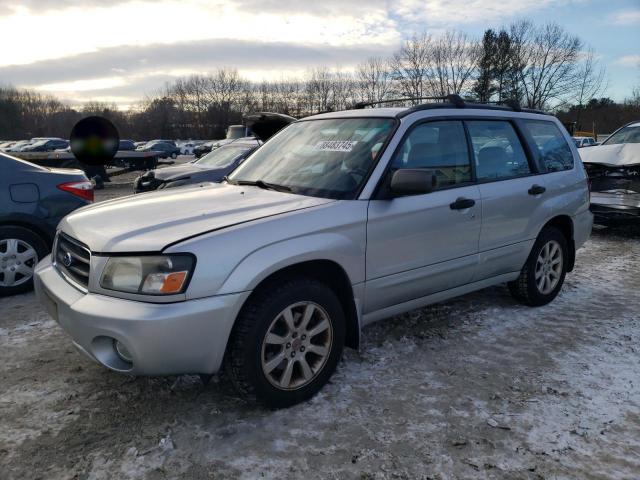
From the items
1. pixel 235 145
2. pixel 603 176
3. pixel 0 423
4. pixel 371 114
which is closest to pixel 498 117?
pixel 371 114

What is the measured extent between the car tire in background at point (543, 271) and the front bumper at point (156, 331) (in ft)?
9.58

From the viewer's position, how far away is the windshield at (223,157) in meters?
9.26

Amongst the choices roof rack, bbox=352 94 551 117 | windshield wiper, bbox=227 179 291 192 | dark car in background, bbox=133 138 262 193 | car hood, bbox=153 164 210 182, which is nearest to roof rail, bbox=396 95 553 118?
roof rack, bbox=352 94 551 117

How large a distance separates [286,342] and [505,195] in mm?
2226

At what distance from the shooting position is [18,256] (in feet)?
15.7

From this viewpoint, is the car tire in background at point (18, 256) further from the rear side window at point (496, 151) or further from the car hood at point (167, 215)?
the rear side window at point (496, 151)

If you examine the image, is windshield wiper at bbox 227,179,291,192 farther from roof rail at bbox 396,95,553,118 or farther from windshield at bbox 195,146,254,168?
windshield at bbox 195,146,254,168

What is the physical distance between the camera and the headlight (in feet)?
7.80

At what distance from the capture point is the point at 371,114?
358 cm

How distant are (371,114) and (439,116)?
0.51 meters

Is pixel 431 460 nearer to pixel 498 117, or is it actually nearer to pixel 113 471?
pixel 113 471

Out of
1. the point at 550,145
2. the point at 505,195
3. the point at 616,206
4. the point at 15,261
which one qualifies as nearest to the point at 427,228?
the point at 505,195

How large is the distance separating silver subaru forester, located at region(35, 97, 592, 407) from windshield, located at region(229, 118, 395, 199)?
13 mm

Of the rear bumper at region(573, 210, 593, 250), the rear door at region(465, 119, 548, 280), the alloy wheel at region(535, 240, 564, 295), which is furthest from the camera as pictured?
the rear bumper at region(573, 210, 593, 250)
